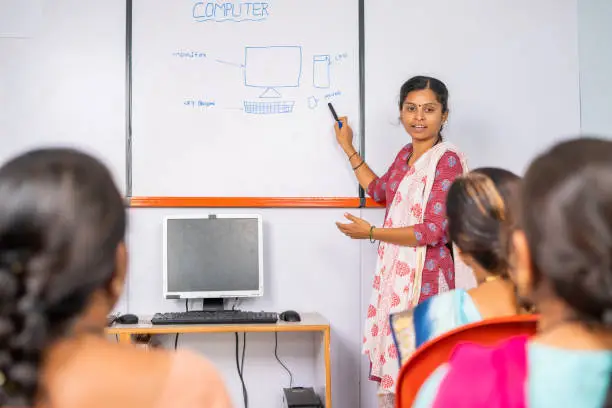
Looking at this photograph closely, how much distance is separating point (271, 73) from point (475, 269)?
203cm

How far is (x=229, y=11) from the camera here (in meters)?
3.06

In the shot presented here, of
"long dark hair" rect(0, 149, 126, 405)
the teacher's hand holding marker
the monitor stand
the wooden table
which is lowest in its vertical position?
the wooden table

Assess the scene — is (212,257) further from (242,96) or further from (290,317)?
(242,96)

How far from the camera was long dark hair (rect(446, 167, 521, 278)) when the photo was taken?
3.86 feet

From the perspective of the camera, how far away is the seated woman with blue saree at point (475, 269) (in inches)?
45.3

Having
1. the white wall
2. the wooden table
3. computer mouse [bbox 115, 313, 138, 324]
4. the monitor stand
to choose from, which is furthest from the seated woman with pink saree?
the white wall

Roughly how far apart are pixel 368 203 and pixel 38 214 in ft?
7.90

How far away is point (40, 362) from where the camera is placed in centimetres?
75

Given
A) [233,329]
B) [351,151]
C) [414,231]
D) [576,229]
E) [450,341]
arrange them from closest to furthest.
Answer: [576,229] < [450,341] < [414,231] < [233,329] < [351,151]

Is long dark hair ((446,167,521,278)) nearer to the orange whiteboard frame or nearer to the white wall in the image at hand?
the orange whiteboard frame

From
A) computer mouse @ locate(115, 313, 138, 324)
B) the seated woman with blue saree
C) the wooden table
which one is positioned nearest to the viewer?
the seated woman with blue saree

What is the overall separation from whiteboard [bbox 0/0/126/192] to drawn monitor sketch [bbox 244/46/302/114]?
1.93 feet

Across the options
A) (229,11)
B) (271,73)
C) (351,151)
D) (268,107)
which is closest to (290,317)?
(351,151)

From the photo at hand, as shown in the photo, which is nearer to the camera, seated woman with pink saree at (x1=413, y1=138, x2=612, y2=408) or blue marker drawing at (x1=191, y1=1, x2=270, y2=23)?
seated woman with pink saree at (x1=413, y1=138, x2=612, y2=408)
